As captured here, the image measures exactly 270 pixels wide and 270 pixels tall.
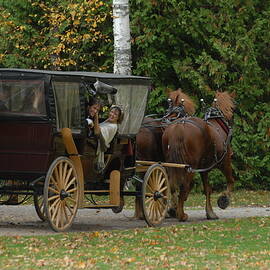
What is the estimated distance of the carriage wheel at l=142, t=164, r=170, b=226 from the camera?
1580cm

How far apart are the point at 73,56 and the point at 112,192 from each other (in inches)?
397

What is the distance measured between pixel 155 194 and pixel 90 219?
2.13 m

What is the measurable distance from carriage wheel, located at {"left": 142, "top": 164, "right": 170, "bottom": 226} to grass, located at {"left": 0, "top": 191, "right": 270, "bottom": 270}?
0.41 m

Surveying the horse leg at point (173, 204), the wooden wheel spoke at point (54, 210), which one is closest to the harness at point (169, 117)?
the horse leg at point (173, 204)

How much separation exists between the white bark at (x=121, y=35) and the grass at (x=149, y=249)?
7.15m

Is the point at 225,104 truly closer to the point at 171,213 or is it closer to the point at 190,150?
the point at 190,150

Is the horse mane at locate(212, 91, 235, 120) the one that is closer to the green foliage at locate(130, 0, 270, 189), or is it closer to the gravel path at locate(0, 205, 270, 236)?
the gravel path at locate(0, 205, 270, 236)

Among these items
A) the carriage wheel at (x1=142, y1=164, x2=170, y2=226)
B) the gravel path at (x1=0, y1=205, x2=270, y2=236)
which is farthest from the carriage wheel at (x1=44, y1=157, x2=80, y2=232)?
the carriage wheel at (x1=142, y1=164, x2=170, y2=226)

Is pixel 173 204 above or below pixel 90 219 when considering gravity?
above

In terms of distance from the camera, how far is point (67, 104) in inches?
570

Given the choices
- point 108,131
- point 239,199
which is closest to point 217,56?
point 239,199

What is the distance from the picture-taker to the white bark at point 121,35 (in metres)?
22.1

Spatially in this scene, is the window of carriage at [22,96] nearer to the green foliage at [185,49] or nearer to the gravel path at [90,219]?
the gravel path at [90,219]

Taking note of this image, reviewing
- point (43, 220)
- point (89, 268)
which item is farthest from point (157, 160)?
point (89, 268)
